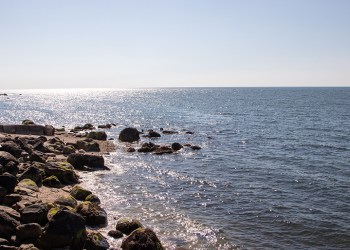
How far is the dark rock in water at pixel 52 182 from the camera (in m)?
29.4

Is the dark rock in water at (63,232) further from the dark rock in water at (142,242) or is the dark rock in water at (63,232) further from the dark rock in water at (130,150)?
the dark rock in water at (130,150)

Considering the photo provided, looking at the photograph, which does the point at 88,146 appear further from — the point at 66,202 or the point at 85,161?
the point at 66,202

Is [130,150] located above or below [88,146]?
below

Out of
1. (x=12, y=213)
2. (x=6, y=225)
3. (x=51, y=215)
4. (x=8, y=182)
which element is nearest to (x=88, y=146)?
(x=8, y=182)

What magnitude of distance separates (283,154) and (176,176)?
16.6 m

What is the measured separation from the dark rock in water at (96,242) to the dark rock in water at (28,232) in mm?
2402

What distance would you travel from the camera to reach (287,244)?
20641mm

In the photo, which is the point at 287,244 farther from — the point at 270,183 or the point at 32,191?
the point at 32,191

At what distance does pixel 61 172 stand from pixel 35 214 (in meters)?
12.2

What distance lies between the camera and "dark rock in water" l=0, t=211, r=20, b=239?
57.8ft

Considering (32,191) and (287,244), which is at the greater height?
(32,191)

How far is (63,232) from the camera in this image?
1777 centimetres

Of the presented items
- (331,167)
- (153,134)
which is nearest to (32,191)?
(331,167)

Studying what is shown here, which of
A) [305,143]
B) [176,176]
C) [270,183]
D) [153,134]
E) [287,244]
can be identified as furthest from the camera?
[153,134]
